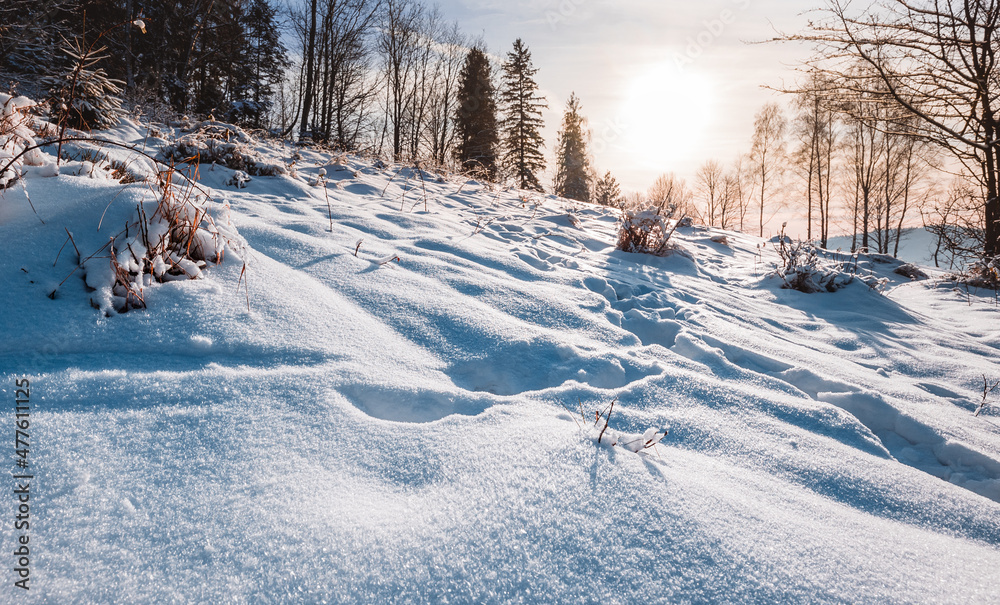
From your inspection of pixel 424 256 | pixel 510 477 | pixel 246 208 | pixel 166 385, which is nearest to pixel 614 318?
pixel 424 256

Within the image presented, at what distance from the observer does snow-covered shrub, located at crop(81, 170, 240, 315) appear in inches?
47.8

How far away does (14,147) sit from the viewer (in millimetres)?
1433

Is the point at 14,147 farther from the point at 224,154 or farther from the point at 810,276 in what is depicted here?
the point at 810,276

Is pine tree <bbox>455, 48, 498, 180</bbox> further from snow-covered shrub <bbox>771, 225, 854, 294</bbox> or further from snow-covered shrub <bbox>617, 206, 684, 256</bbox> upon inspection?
snow-covered shrub <bbox>771, 225, 854, 294</bbox>

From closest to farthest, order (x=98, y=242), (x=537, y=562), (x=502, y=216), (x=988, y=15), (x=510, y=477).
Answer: (x=537, y=562) < (x=510, y=477) < (x=98, y=242) < (x=502, y=216) < (x=988, y=15)

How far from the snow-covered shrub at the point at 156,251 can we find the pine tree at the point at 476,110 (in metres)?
22.0

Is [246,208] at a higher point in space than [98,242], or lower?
higher

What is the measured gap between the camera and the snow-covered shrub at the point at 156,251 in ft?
3.98

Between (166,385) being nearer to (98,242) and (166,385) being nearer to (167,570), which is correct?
(167,570)

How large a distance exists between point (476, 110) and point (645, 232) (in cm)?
2109

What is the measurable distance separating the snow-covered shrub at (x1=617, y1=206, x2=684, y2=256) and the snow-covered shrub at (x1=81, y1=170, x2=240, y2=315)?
3280mm

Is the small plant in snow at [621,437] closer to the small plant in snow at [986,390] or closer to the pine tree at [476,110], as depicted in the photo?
the small plant in snow at [986,390]

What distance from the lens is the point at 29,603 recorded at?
0.54m

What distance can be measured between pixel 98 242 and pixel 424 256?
4.51 ft
